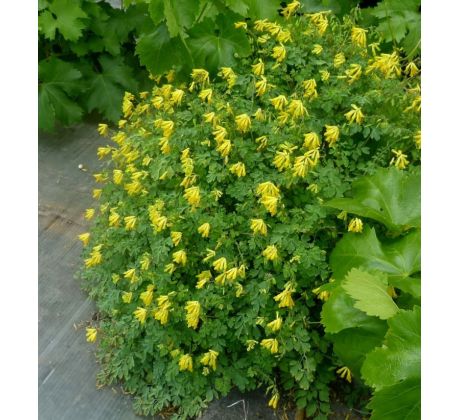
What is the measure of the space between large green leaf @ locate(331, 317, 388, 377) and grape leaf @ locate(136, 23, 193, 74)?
4.31 ft

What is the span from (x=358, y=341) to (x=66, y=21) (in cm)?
236

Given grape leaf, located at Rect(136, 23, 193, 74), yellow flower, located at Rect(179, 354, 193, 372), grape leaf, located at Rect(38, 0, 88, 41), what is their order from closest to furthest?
yellow flower, located at Rect(179, 354, 193, 372) < grape leaf, located at Rect(136, 23, 193, 74) < grape leaf, located at Rect(38, 0, 88, 41)

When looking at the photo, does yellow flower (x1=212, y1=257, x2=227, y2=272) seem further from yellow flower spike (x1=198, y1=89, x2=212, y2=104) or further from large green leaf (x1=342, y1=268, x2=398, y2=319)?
yellow flower spike (x1=198, y1=89, x2=212, y2=104)

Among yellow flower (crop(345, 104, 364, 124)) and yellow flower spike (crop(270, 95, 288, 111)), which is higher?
yellow flower spike (crop(270, 95, 288, 111))

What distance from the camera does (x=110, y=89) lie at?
136 inches

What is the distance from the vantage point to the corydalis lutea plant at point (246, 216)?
202cm

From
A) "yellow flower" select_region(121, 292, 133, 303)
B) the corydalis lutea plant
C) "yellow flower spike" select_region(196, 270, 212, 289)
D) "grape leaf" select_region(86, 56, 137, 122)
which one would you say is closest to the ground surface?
the corydalis lutea plant

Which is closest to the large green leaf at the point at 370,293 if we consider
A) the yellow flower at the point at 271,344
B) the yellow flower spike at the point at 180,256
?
the yellow flower at the point at 271,344

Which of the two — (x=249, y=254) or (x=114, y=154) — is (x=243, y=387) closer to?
(x=249, y=254)

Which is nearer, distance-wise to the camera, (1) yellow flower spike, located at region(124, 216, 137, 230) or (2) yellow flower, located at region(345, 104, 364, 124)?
(2) yellow flower, located at region(345, 104, 364, 124)

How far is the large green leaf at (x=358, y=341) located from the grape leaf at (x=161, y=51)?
1312 mm

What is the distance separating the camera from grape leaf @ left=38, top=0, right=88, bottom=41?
326 cm

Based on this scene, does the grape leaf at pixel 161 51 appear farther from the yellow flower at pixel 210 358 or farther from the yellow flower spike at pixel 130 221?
the yellow flower at pixel 210 358

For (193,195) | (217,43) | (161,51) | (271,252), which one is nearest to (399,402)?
(271,252)
